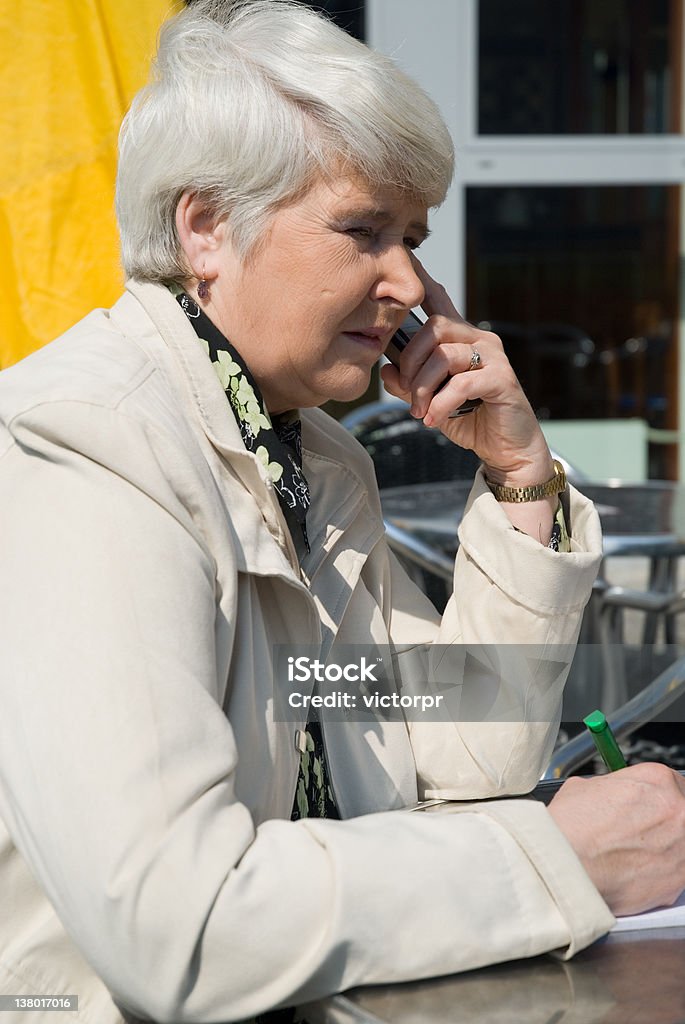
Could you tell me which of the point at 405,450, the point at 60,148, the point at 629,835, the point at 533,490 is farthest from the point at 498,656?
the point at 405,450

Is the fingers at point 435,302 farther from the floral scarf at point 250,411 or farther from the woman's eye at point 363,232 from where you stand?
the floral scarf at point 250,411

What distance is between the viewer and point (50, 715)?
1.03m

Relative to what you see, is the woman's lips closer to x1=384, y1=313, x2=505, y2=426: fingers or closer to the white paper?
x1=384, y1=313, x2=505, y2=426: fingers

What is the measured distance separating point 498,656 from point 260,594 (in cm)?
43

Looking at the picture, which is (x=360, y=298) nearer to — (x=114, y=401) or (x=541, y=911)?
(x=114, y=401)

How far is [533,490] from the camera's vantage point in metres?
1.69

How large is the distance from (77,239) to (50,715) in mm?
1111

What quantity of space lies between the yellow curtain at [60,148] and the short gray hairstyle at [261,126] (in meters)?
0.45

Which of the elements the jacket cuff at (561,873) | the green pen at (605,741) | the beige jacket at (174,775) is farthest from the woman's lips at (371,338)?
the jacket cuff at (561,873)

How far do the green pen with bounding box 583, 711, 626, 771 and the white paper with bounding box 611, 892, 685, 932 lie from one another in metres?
0.25

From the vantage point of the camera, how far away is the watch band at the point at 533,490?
1692 mm

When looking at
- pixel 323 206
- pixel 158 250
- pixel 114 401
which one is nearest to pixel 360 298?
A: pixel 323 206
